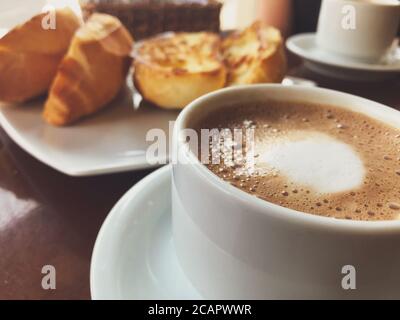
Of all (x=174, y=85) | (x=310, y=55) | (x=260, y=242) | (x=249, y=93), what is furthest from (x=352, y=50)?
(x=260, y=242)

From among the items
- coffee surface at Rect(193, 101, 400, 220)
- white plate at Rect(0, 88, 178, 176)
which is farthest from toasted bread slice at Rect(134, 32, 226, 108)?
coffee surface at Rect(193, 101, 400, 220)

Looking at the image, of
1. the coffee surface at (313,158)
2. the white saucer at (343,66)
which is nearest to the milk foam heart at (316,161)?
the coffee surface at (313,158)

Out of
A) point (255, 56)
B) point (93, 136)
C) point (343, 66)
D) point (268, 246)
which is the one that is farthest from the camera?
point (343, 66)

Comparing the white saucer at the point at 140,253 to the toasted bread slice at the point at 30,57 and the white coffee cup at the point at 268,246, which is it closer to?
the white coffee cup at the point at 268,246

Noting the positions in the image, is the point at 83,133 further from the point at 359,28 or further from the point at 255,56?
the point at 359,28

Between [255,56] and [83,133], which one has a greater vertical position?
[255,56]

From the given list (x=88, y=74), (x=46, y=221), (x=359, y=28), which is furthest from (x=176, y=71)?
(x=359, y=28)

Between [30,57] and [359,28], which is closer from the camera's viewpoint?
[30,57]

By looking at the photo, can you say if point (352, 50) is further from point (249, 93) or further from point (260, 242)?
point (260, 242)
